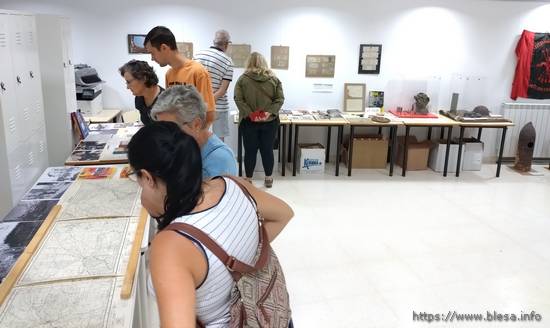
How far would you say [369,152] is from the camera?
634 centimetres

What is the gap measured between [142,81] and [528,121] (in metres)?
5.60

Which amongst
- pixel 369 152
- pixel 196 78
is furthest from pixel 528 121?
pixel 196 78

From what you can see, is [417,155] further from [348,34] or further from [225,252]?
[225,252]

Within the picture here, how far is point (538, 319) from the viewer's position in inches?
126

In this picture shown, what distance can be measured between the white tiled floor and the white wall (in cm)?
137

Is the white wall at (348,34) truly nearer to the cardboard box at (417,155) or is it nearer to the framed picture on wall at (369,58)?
the framed picture on wall at (369,58)

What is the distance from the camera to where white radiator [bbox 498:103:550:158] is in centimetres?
666

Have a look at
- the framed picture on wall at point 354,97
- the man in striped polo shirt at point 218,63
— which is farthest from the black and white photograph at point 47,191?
the framed picture on wall at point 354,97

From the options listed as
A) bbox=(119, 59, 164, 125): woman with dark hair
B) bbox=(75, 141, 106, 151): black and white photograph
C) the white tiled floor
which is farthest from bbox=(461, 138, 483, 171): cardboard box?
bbox=(75, 141, 106, 151): black and white photograph

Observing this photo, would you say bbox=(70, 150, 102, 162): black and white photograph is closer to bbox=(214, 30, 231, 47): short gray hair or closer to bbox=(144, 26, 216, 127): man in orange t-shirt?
bbox=(144, 26, 216, 127): man in orange t-shirt

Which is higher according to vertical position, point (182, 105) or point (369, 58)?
point (369, 58)

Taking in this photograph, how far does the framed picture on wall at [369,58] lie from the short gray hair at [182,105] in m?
4.67

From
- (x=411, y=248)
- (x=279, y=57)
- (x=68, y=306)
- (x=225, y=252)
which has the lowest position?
(x=411, y=248)

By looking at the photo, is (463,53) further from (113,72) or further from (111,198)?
(111,198)
